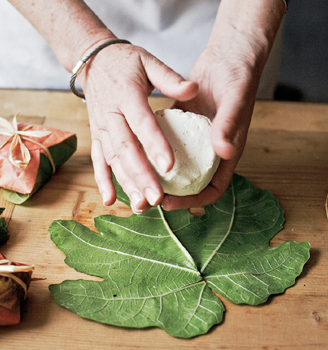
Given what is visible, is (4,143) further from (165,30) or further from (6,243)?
(165,30)

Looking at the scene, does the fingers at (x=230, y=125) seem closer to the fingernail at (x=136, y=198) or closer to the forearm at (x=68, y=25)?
the fingernail at (x=136, y=198)

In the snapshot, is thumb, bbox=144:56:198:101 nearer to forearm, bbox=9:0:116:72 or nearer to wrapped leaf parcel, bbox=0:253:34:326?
forearm, bbox=9:0:116:72

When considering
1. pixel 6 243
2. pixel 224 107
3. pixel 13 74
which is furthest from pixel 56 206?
pixel 13 74

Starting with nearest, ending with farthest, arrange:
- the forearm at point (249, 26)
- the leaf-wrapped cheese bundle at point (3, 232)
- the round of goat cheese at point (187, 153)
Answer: the round of goat cheese at point (187, 153) → the leaf-wrapped cheese bundle at point (3, 232) → the forearm at point (249, 26)

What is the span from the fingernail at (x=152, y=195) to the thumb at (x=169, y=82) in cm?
26

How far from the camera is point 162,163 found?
95 centimetres

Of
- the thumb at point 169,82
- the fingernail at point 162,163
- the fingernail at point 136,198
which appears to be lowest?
the fingernail at point 136,198

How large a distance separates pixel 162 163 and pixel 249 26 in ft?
2.30

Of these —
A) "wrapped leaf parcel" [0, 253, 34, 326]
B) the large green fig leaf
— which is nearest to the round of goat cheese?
the large green fig leaf

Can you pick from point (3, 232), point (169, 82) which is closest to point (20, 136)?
point (3, 232)

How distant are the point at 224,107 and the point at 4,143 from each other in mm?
822

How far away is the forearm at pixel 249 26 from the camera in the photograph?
51.1 inches

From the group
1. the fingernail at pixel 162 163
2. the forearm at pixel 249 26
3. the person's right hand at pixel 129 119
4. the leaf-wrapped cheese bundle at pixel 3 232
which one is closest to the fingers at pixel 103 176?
the person's right hand at pixel 129 119

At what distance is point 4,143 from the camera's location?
1366mm
